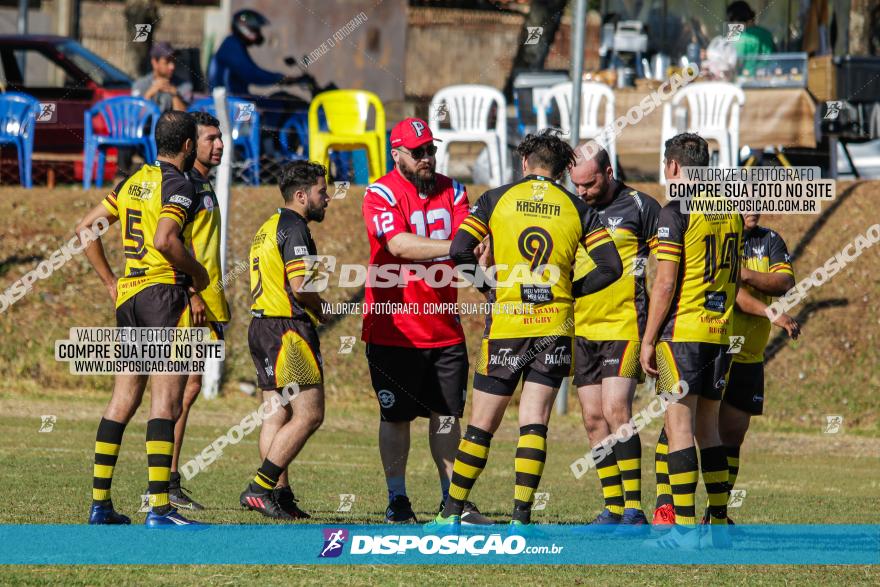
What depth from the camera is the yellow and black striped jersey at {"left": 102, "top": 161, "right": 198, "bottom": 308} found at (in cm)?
780

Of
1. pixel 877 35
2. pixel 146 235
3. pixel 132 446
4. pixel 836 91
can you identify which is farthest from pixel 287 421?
pixel 877 35

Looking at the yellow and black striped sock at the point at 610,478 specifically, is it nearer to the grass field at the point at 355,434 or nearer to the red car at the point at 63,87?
the grass field at the point at 355,434

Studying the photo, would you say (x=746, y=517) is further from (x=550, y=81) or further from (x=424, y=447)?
(x=550, y=81)

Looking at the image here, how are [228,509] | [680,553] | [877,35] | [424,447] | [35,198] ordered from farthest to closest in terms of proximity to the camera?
[877,35] → [35,198] → [424,447] → [228,509] → [680,553]

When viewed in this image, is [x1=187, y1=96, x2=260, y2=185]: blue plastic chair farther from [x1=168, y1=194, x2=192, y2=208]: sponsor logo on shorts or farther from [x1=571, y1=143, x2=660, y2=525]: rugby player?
[x1=168, y1=194, x2=192, y2=208]: sponsor logo on shorts

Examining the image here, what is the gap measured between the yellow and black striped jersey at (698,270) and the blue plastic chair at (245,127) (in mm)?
10233

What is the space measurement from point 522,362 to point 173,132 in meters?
2.45

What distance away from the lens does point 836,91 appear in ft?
62.1

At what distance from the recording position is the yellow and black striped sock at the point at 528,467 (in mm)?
7641

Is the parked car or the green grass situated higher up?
the parked car

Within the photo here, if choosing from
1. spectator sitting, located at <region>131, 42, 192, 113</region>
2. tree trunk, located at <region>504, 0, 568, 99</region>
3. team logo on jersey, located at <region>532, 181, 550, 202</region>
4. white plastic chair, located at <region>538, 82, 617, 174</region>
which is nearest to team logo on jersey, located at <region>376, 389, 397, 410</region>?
team logo on jersey, located at <region>532, 181, 550, 202</region>

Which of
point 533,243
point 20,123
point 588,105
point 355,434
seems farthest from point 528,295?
point 20,123

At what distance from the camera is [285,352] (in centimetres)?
850

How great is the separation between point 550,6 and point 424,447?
15030 millimetres
